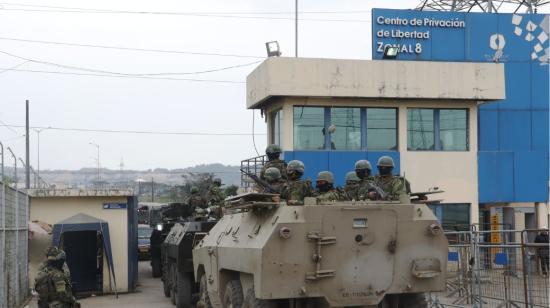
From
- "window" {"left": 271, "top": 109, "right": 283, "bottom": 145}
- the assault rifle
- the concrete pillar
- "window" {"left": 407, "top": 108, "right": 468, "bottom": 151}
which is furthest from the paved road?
the concrete pillar

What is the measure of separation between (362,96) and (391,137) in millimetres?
1779

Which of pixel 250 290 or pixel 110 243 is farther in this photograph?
pixel 110 243

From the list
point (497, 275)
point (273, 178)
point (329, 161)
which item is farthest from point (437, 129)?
point (273, 178)

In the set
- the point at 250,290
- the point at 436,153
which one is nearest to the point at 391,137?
the point at 436,153

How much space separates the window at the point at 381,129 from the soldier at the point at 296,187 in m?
13.1

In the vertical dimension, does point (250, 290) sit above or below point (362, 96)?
below

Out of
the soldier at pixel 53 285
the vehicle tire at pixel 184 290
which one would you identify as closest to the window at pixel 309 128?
the vehicle tire at pixel 184 290

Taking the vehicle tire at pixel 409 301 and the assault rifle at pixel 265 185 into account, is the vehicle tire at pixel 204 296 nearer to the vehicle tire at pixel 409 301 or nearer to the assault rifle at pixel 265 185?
the assault rifle at pixel 265 185

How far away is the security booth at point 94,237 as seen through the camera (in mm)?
18422

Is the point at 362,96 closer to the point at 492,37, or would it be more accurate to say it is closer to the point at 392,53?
the point at 392,53

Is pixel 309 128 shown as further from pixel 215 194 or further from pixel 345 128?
pixel 215 194

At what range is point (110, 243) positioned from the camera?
18641 mm

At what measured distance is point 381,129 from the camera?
910 inches

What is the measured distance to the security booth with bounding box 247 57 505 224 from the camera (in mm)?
22000
